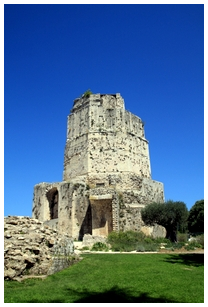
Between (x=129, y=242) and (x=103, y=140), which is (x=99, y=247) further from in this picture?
(x=103, y=140)

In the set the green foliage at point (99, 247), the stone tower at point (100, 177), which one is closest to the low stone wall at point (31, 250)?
the green foliage at point (99, 247)

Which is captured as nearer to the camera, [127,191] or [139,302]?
[139,302]

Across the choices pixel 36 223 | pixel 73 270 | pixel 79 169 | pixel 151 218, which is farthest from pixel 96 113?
pixel 73 270

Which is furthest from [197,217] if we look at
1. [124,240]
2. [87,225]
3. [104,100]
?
[124,240]

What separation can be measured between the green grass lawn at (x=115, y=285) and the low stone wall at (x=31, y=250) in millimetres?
420

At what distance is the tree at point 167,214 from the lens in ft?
74.3

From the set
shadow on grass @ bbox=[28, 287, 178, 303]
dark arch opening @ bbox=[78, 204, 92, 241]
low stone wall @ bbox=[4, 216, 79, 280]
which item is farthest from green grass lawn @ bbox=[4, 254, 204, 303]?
dark arch opening @ bbox=[78, 204, 92, 241]

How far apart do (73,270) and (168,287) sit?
3814 millimetres

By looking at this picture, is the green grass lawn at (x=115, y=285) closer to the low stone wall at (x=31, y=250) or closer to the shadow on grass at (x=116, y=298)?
the shadow on grass at (x=116, y=298)

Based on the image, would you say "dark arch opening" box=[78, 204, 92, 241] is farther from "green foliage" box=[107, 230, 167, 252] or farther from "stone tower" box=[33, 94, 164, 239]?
"green foliage" box=[107, 230, 167, 252]

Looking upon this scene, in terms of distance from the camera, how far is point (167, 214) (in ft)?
74.7

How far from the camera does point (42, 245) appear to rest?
10.1 meters
